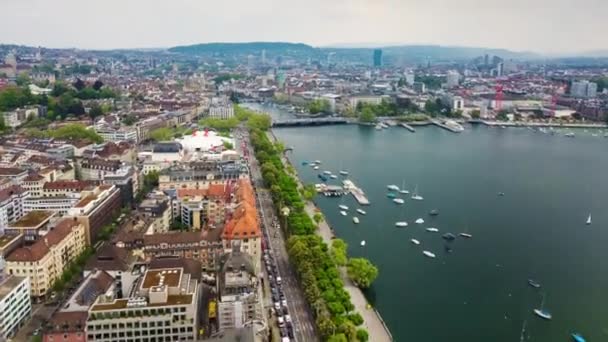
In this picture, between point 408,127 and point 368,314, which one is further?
point 408,127

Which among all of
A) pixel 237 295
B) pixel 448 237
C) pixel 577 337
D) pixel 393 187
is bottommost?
pixel 577 337

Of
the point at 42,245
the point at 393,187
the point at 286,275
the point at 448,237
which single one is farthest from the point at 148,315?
the point at 393,187

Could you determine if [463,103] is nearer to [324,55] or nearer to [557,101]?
[557,101]

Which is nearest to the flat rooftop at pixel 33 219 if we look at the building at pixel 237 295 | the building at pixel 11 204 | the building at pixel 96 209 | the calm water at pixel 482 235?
the building at pixel 96 209

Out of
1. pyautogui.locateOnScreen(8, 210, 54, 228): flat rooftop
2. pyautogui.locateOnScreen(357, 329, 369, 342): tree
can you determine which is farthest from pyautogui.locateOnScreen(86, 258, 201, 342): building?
pyautogui.locateOnScreen(8, 210, 54, 228): flat rooftop

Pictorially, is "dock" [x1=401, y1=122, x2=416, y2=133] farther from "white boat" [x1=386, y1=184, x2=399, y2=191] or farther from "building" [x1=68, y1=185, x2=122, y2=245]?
"building" [x1=68, y1=185, x2=122, y2=245]

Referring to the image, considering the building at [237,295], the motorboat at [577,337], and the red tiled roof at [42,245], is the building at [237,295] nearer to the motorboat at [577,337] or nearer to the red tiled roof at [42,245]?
the red tiled roof at [42,245]

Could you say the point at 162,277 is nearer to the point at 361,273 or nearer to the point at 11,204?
the point at 361,273
